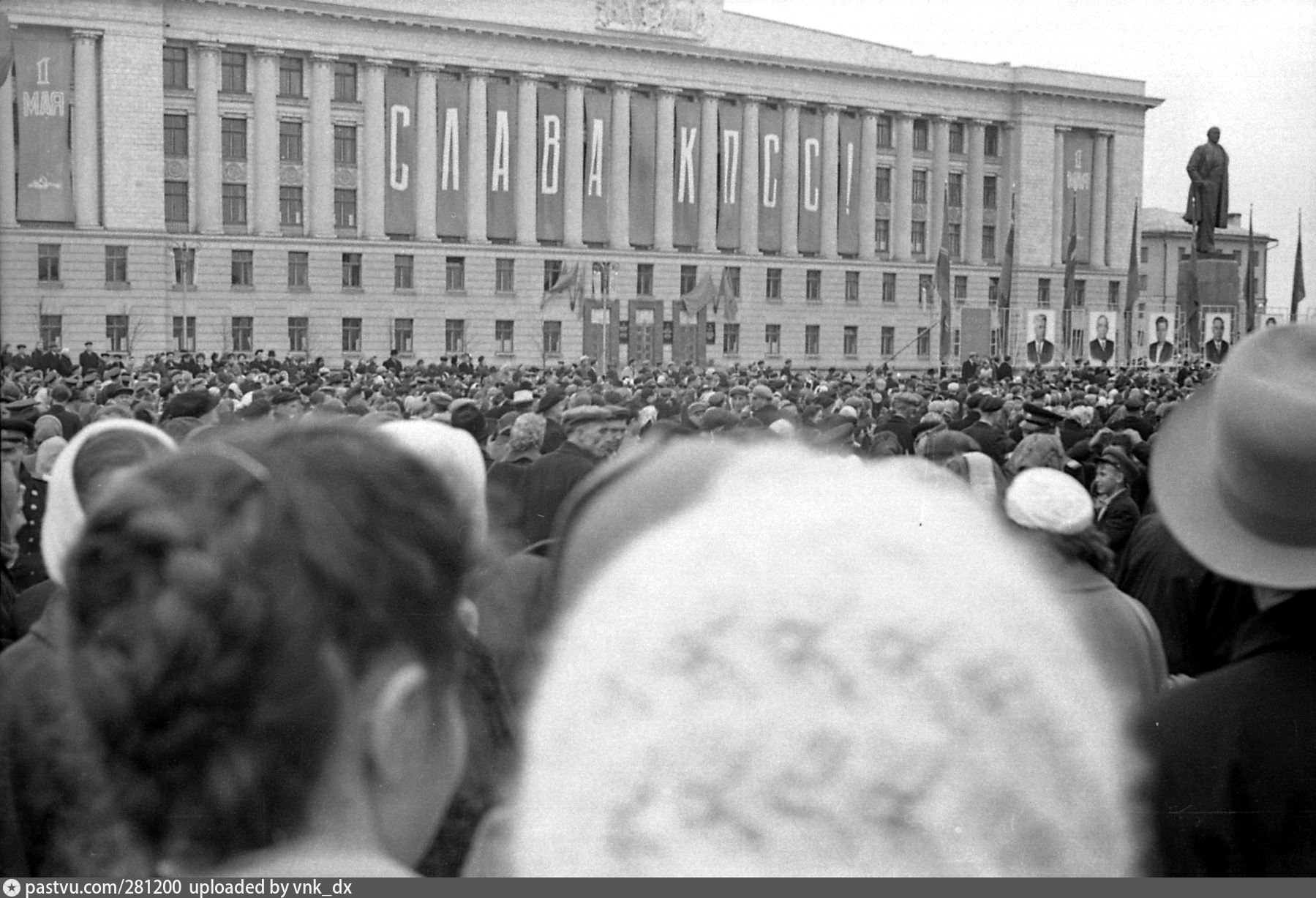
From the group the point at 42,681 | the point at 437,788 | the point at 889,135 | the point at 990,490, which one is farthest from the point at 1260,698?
the point at 889,135

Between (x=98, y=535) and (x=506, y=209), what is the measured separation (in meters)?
58.6

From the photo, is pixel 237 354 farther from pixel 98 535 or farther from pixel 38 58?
pixel 98 535

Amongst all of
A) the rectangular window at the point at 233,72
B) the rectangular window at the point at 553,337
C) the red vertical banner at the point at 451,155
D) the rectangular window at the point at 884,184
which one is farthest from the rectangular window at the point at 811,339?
Result: the rectangular window at the point at 233,72

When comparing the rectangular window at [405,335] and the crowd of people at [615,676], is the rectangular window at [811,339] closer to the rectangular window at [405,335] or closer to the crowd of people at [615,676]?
the rectangular window at [405,335]

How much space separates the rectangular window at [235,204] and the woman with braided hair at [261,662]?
186ft

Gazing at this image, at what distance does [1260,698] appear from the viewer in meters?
2.14

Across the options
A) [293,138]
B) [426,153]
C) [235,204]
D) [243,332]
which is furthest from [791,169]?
[243,332]

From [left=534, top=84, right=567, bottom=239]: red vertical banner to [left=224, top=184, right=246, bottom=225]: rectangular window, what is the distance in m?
10.3

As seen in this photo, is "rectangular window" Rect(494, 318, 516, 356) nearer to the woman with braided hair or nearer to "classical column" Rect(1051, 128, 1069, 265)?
"classical column" Rect(1051, 128, 1069, 265)

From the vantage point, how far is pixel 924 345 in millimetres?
68438

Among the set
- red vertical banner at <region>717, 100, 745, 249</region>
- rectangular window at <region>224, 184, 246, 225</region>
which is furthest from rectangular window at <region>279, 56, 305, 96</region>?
red vertical banner at <region>717, 100, 745, 249</region>

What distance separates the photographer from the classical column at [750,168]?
63.1m

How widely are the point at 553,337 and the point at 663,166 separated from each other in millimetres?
8008

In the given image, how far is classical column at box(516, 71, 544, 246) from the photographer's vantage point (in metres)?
58.8
